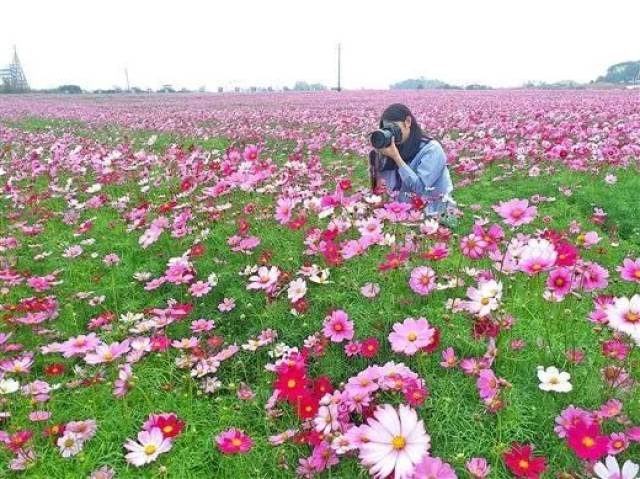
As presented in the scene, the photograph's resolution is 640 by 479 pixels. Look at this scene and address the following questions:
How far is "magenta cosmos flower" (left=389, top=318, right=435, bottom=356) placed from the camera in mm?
1673

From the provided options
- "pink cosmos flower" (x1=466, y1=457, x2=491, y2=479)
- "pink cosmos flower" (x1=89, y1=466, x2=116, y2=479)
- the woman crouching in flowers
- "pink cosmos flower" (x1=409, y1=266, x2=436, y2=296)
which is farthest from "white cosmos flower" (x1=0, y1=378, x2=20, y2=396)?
the woman crouching in flowers

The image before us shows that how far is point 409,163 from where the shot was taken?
161 inches

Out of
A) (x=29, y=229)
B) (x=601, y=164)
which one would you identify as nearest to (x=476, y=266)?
(x=29, y=229)

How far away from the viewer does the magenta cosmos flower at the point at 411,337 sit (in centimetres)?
167

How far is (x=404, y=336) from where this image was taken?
1743 millimetres

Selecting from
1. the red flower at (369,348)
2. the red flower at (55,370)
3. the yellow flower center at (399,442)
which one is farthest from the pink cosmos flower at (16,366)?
the yellow flower center at (399,442)

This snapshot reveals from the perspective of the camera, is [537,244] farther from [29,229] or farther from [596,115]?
[596,115]

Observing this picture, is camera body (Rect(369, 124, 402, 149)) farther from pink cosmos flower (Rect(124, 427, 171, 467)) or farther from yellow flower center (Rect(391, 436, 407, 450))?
yellow flower center (Rect(391, 436, 407, 450))

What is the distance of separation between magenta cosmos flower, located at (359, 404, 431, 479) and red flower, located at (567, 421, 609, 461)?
17.7 inches

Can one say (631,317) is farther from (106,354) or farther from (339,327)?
(106,354)

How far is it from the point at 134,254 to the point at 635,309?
10.4 feet

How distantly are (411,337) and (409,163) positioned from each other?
2.53 m

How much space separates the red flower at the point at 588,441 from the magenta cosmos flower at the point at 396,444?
0.45 m

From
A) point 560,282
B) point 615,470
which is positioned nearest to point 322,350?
point 560,282
